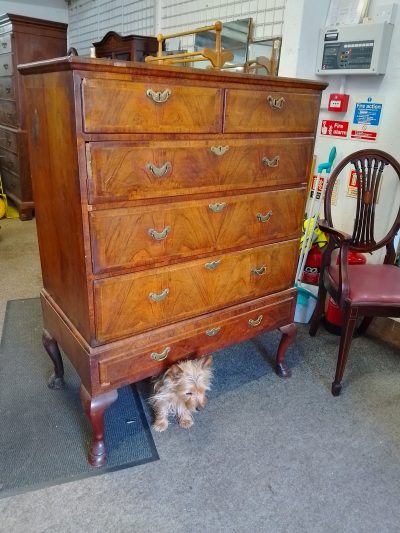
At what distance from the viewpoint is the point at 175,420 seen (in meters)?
1.80

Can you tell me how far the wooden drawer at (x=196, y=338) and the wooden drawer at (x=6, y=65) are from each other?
3.70 meters

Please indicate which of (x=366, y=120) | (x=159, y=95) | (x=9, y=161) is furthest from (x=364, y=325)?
(x=9, y=161)

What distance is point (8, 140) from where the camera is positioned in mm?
4332

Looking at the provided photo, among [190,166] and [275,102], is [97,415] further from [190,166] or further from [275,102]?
[275,102]

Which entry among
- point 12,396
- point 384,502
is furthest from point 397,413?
point 12,396

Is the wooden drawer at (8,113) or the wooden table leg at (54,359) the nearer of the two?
the wooden table leg at (54,359)

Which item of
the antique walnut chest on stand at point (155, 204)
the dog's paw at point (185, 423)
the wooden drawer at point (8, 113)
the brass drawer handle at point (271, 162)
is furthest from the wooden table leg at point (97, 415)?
the wooden drawer at point (8, 113)

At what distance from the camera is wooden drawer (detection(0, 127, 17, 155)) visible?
4155 millimetres

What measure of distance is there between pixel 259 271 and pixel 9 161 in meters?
3.68

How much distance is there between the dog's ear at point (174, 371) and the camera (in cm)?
166

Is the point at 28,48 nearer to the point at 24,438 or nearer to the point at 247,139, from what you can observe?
the point at 247,139

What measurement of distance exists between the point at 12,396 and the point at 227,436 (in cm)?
99

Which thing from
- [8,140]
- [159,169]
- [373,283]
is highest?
[159,169]

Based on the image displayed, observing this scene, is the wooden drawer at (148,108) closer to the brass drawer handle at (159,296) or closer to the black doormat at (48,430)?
the brass drawer handle at (159,296)
